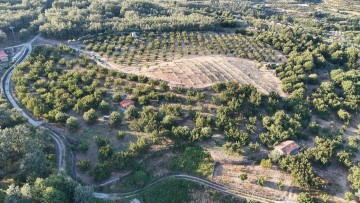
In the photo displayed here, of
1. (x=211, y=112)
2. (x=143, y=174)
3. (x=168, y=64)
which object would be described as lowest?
(x=143, y=174)

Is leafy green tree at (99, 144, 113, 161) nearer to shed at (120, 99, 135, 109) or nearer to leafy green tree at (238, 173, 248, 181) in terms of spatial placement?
shed at (120, 99, 135, 109)

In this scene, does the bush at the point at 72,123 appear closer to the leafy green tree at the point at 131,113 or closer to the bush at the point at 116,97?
the leafy green tree at the point at 131,113

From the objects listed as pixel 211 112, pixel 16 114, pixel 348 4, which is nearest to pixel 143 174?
pixel 211 112

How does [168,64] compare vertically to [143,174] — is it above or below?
above

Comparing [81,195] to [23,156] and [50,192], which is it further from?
[23,156]

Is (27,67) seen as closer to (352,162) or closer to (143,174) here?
(143,174)

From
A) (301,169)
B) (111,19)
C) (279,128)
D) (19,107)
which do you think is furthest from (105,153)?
(111,19)
